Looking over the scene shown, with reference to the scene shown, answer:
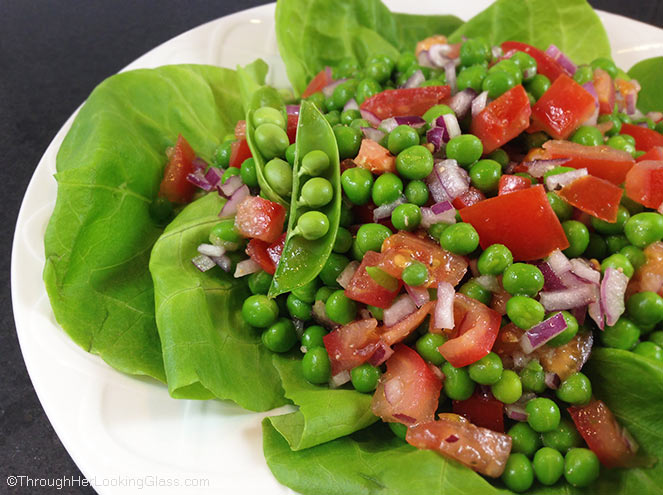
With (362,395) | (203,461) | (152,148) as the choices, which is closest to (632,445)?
(362,395)

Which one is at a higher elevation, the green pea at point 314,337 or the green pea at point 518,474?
the green pea at point 314,337

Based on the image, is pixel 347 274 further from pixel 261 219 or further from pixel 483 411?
pixel 483 411

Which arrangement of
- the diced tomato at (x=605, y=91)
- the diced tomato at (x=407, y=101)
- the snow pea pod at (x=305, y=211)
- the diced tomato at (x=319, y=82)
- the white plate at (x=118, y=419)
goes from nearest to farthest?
the white plate at (x=118, y=419), the snow pea pod at (x=305, y=211), the diced tomato at (x=407, y=101), the diced tomato at (x=605, y=91), the diced tomato at (x=319, y=82)

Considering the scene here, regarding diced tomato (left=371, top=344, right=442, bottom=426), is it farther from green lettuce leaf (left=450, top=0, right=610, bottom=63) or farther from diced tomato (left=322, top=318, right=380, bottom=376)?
green lettuce leaf (left=450, top=0, right=610, bottom=63)

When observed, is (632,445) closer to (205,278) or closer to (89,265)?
(205,278)

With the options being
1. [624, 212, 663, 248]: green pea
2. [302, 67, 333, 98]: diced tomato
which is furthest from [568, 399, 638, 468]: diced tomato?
[302, 67, 333, 98]: diced tomato

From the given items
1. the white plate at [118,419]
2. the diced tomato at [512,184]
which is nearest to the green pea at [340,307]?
the white plate at [118,419]

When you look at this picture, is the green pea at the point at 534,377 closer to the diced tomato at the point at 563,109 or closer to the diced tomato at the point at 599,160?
the diced tomato at the point at 599,160
